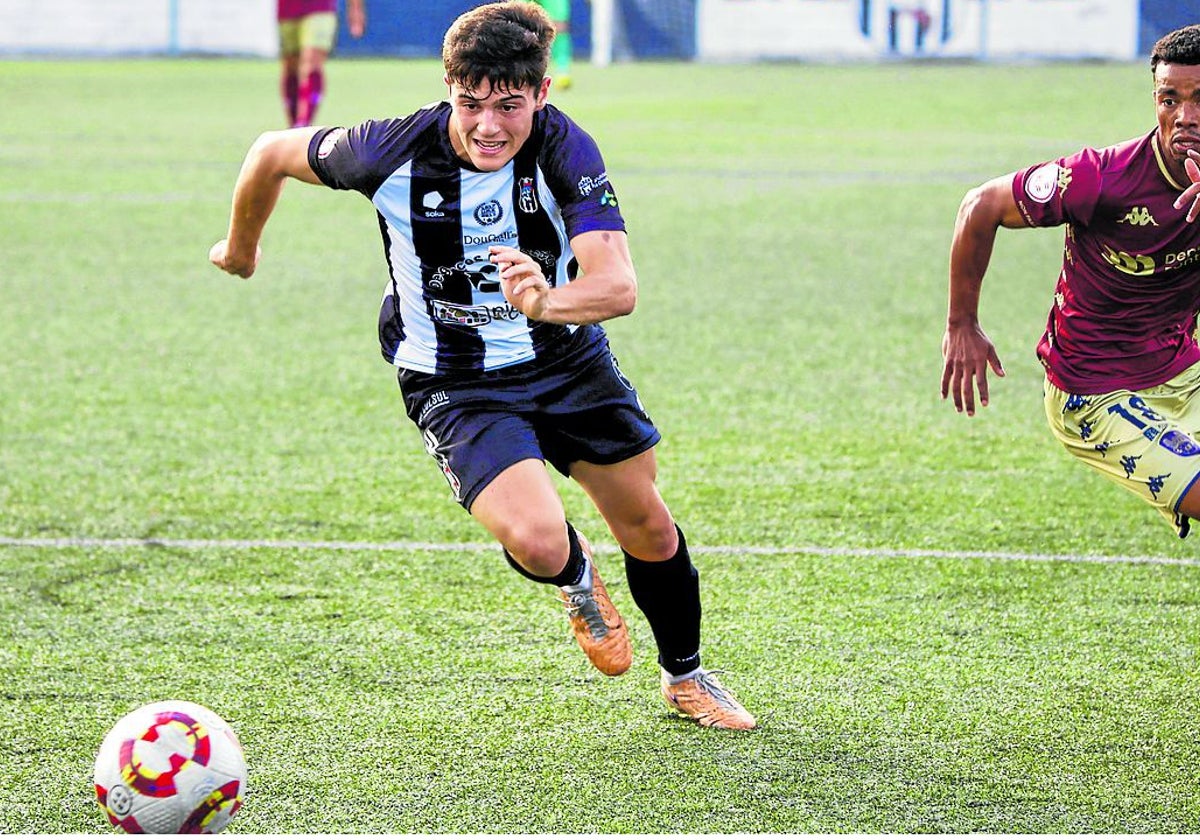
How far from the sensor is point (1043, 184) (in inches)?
172

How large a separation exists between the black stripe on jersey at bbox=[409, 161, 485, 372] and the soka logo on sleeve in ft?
4.61

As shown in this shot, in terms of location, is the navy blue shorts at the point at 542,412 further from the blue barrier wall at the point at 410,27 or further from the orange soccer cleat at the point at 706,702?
the blue barrier wall at the point at 410,27

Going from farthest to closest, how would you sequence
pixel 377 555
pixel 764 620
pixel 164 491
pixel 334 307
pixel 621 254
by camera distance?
1. pixel 334 307
2. pixel 164 491
3. pixel 377 555
4. pixel 764 620
5. pixel 621 254

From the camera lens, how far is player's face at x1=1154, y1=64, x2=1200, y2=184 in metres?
4.13

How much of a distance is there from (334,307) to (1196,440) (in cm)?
650

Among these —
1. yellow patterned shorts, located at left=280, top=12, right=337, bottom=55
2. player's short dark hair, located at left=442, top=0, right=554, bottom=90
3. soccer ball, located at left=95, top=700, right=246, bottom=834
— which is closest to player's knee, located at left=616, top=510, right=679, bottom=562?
player's short dark hair, located at left=442, top=0, right=554, bottom=90

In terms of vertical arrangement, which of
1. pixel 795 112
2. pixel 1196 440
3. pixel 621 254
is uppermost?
pixel 621 254

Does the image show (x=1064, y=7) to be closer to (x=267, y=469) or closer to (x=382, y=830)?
(x=267, y=469)

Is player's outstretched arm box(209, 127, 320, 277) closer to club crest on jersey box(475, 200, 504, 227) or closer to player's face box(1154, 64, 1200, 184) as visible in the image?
club crest on jersey box(475, 200, 504, 227)

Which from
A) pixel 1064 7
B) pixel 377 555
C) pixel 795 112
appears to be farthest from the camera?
pixel 1064 7

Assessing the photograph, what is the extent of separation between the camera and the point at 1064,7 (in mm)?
27516

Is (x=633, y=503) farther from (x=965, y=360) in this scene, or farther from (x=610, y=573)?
(x=610, y=573)

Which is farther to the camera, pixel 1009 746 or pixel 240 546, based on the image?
pixel 240 546

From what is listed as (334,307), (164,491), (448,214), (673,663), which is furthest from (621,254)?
(334,307)
